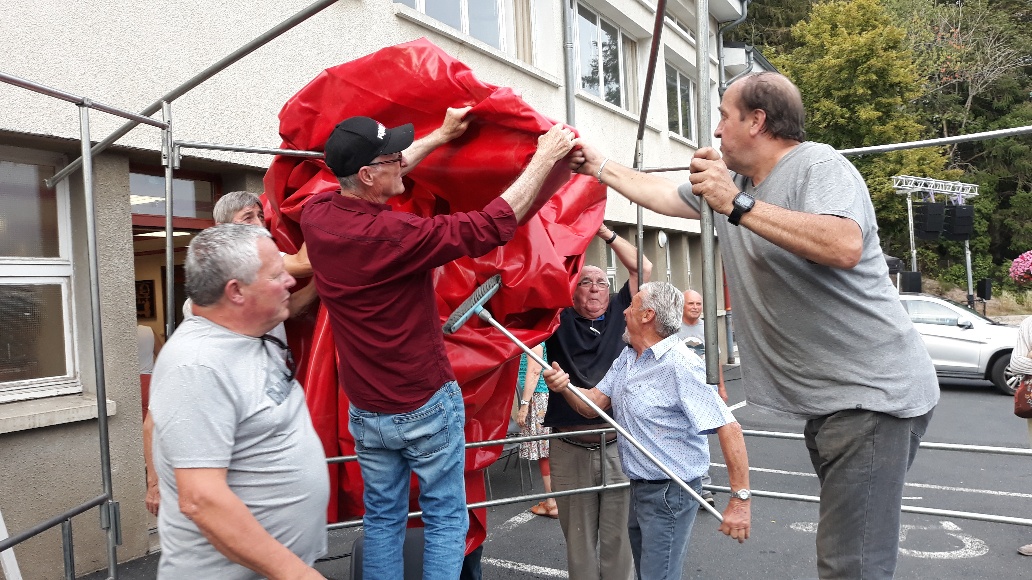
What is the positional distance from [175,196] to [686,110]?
14.3 meters

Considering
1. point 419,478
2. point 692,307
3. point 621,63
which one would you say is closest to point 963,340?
point 621,63

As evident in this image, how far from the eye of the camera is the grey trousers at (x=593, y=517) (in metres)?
3.94

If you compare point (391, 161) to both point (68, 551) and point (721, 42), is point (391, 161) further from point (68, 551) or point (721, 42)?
point (721, 42)

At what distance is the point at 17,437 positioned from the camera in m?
4.48

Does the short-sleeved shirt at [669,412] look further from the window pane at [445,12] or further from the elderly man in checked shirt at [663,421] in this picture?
the window pane at [445,12]

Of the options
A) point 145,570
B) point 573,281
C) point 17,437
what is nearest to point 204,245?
point 573,281

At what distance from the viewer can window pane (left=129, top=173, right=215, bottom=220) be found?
5.53 metres

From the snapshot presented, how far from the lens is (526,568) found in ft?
17.0

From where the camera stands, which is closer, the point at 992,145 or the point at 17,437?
the point at 17,437

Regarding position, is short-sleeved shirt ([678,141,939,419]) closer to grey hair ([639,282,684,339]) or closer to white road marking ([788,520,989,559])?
grey hair ([639,282,684,339])

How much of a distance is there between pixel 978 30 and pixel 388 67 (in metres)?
40.1

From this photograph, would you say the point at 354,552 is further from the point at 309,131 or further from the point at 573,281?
the point at 309,131

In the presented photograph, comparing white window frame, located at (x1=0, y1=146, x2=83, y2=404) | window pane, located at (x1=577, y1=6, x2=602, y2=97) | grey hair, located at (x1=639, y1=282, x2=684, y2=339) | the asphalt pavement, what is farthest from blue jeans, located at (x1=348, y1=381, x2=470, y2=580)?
window pane, located at (x1=577, y1=6, x2=602, y2=97)

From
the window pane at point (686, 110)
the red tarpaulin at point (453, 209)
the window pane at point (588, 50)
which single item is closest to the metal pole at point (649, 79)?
the red tarpaulin at point (453, 209)
